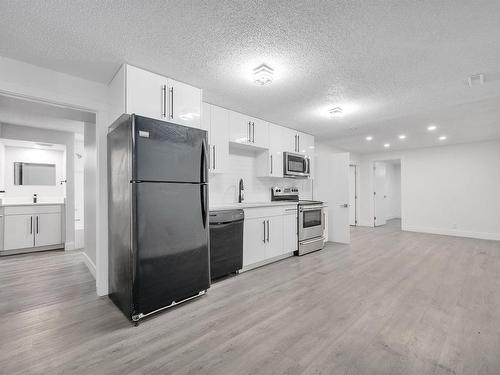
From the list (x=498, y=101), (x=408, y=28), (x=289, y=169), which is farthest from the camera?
(x=289, y=169)

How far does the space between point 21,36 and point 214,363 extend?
9.40 feet

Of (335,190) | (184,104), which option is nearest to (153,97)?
(184,104)

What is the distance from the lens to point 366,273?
3318 mm

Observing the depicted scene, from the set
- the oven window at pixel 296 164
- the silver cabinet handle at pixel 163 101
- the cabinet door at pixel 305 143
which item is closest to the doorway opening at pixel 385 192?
the cabinet door at pixel 305 143

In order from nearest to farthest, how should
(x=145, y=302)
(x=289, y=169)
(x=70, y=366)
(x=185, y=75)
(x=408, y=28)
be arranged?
1. (x=70, y=366)
2. (x=408, y=28)
3. (x=145, y=302)
4. (x=185, y=75)
5. (x=289, y=169)

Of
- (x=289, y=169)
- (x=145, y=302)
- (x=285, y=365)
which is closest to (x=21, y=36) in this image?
(x=145, y=302)

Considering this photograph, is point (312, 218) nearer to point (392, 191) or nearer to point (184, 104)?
point (184, 104)

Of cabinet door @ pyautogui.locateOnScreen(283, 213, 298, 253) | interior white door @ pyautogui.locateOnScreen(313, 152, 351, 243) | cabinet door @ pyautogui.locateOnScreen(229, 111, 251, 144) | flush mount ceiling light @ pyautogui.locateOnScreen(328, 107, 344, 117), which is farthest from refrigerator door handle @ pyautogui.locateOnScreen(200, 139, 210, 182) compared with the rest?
interior white door @ pyautogui.locateOnScreen(313, 152, 351, 243)

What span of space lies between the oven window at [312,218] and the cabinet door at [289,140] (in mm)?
1278

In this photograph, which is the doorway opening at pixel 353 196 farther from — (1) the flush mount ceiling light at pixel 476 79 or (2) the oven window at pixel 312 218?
(1) the flush mount ceiling light at pixel 476 79

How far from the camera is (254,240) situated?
351cm

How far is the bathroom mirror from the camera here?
15.6ft

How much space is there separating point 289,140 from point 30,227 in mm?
5122

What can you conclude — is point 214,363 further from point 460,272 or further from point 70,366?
point 460,272
